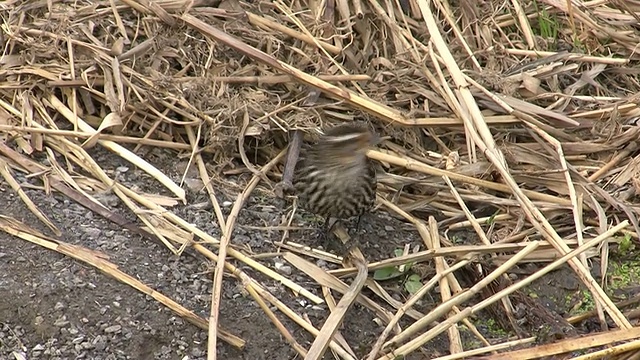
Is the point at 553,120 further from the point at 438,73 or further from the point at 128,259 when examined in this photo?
the point at 128,259

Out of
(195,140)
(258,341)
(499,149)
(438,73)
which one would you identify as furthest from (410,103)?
(258,341)

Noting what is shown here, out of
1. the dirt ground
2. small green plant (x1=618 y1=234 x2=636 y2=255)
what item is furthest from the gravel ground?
small green plant (x1=618 y1=234 x2=636 y2=255)

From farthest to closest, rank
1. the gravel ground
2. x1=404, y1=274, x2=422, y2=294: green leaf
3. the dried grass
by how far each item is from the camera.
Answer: the dried grass → x1=404, y1=274, x2=422, y2=294: green leaf → the gravel ground

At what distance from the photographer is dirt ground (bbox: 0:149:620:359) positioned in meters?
4.84

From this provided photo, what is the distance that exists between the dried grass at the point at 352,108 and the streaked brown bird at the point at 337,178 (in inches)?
10.8

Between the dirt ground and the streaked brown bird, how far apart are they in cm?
20

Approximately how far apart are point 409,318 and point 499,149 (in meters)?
1.16

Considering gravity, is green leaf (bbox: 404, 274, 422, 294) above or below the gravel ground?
below

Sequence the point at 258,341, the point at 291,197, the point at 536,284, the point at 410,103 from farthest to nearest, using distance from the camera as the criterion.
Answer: the point at 410,103
the point at 291,197
the point at 536,284
the point at 258,341

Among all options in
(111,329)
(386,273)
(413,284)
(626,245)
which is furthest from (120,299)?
(626,245)

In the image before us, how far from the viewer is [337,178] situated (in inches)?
219

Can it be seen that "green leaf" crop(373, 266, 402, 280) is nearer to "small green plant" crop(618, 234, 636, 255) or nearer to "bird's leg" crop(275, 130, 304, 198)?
"bird's leg" crop(275, 130, 304, 198)

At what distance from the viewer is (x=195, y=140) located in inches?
235

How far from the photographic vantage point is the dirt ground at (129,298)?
15.9 feet
